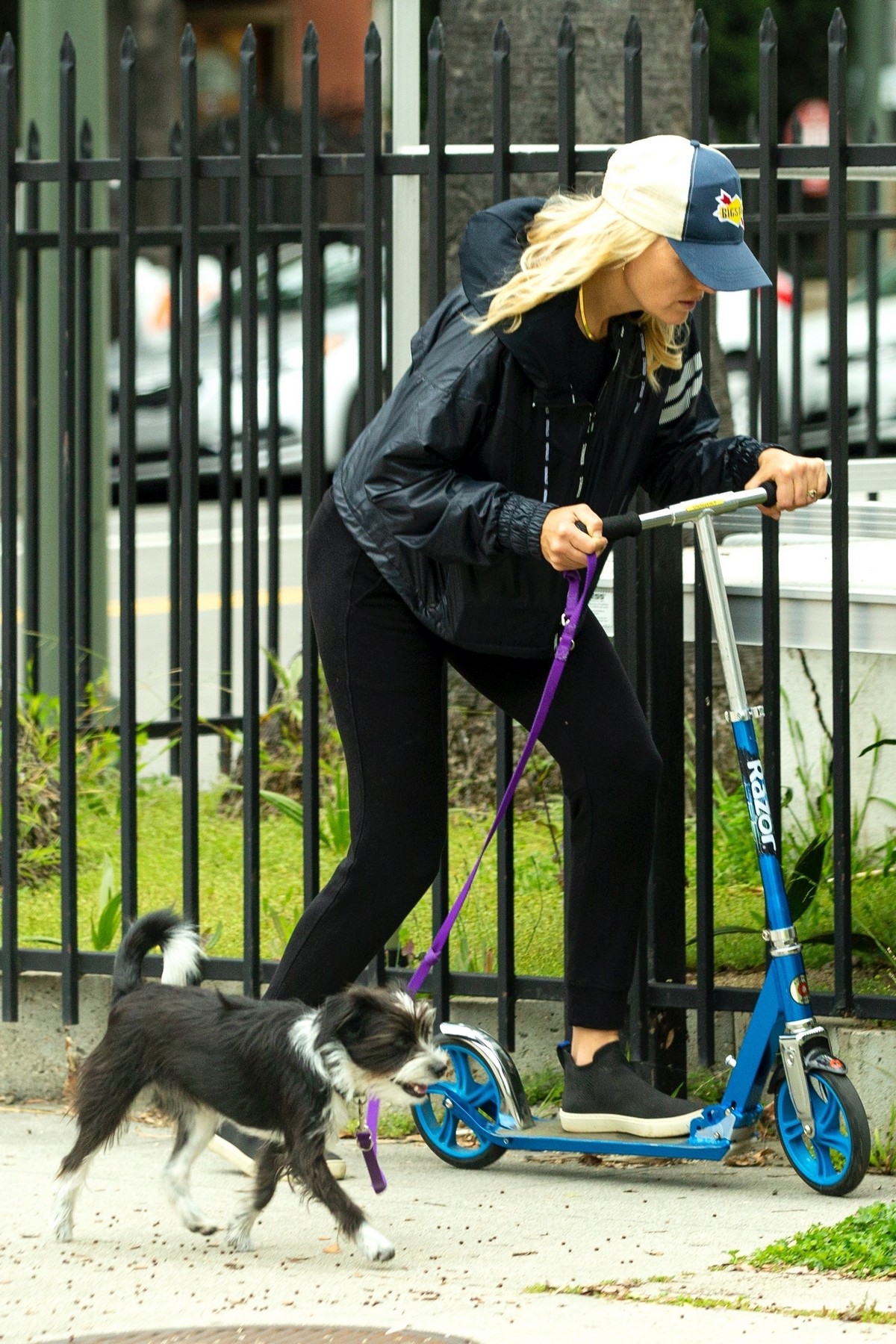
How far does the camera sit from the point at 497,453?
141 inches

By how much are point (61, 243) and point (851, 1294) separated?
292 centimetres

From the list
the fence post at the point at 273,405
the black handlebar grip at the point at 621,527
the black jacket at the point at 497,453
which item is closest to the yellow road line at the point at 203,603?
the fence post at the point at 273,405

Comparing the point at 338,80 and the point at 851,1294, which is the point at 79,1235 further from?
the point at 338,80

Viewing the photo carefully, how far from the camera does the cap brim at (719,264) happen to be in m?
3.38

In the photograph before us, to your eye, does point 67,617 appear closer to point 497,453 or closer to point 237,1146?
point 237,1146

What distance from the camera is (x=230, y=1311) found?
328 centimetres

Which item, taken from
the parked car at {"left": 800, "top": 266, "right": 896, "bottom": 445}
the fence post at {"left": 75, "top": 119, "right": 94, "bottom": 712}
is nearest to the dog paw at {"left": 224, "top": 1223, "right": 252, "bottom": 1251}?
the fence post at {"left": 75, "top": 119, "right": 94, "bottom": 712}

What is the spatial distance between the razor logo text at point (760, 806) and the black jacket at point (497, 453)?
482mm

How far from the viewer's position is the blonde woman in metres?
3.42

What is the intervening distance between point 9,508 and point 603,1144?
6.62ft

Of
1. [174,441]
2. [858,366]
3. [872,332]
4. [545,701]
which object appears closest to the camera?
[545,701]

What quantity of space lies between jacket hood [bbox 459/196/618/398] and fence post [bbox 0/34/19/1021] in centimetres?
147

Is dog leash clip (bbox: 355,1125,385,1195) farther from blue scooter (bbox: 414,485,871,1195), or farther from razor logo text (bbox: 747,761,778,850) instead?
razor logo text (bbox: 747,761,778,850)

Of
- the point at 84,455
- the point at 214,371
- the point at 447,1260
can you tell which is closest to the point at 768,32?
the point at 447,1260
